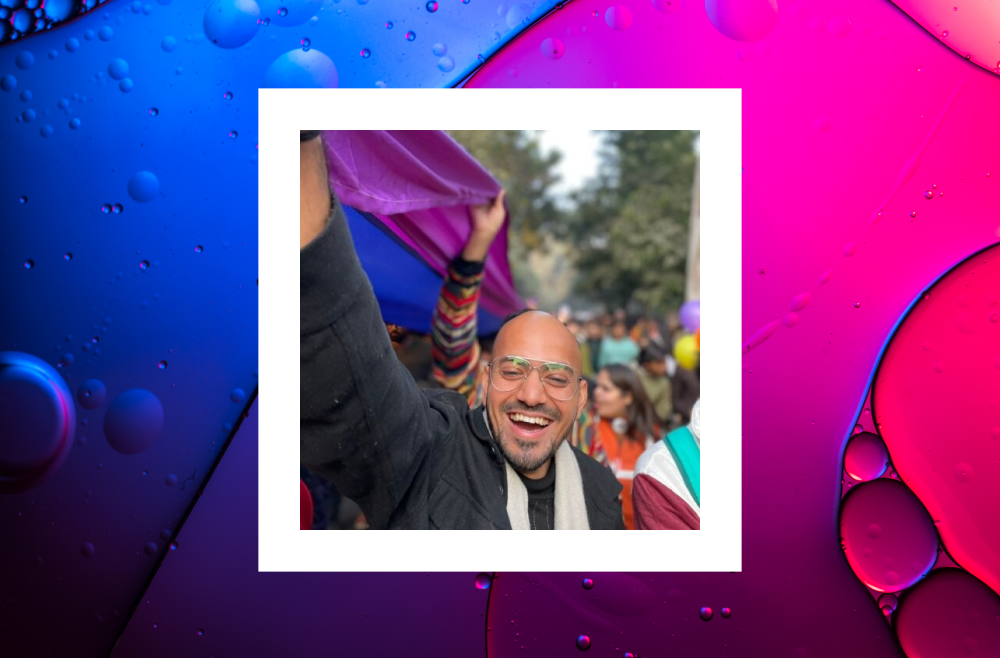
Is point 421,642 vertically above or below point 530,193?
below

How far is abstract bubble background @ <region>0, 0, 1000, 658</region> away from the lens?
65.2 inches

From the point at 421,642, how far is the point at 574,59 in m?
1.33

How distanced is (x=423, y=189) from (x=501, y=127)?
22 centimetres

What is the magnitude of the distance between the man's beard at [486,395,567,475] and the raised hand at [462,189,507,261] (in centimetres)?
34

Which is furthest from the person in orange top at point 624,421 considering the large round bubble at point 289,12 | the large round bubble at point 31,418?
the large round bubble at point 31,418

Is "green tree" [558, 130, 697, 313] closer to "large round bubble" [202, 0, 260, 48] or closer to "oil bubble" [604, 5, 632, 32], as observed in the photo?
"oil bubble" [604, 5, 632, 32]

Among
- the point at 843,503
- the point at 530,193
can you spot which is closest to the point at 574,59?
the point at 530,193

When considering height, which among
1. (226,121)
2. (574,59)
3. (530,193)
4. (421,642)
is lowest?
(421,642)

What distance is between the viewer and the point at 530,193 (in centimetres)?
169

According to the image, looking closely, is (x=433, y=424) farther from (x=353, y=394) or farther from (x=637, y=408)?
(x=637, y=408)

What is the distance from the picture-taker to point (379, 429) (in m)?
1.62

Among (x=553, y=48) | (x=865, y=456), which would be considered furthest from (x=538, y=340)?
(x=865, y=456)

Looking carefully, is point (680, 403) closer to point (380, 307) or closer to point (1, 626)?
point (380, 307)

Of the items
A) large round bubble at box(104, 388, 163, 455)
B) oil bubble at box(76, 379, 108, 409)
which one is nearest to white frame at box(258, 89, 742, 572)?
large round bubble at box(104, 388, 163, 455)
